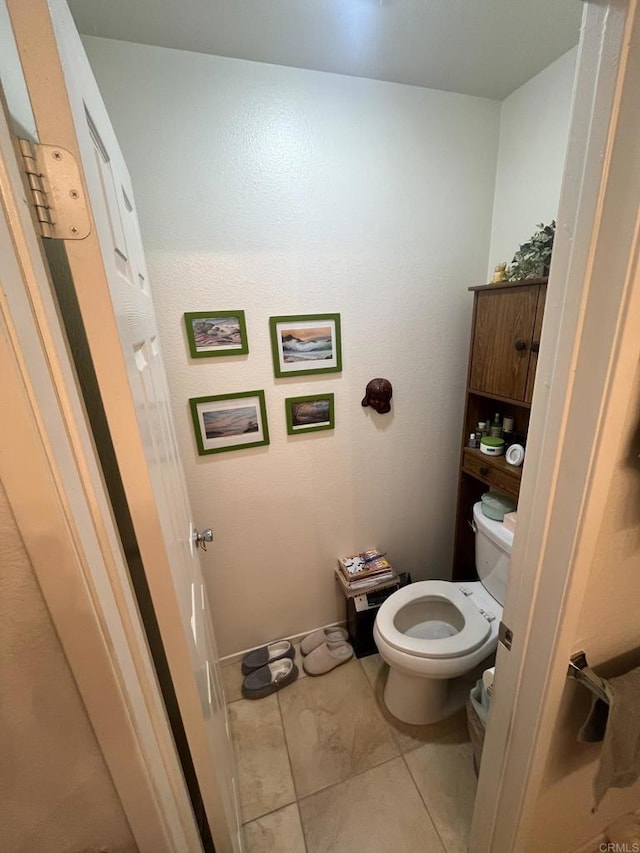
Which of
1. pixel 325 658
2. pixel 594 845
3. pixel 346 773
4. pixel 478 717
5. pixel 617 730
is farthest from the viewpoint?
pixel 325 658

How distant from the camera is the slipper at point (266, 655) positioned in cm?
159

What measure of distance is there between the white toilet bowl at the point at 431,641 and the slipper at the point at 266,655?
50cm

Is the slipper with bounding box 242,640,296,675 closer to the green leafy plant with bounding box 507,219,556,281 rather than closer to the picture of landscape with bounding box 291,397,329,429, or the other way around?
the picture of landscape with bounding box 291,397,329,429

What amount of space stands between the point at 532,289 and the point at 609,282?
0.75m

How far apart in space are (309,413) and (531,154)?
131cm

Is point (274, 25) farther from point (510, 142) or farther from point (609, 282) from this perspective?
point (609, 282)

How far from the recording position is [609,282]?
0.47 metres

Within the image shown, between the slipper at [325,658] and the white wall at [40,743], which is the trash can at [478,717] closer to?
the slipper at [325,658]

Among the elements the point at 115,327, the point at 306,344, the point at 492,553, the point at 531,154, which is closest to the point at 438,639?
the point at 492,553

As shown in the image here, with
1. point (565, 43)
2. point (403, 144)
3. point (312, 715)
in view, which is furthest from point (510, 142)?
point (312, 715)

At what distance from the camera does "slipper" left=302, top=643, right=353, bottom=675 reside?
1.57m

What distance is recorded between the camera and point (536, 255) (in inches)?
45.9

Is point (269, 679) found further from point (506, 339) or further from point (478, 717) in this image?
point (506, 339)

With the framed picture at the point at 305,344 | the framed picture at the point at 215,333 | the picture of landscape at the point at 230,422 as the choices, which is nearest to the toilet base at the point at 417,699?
the picture of landscape at the point at 230,422
